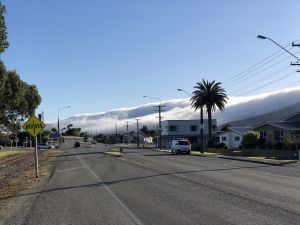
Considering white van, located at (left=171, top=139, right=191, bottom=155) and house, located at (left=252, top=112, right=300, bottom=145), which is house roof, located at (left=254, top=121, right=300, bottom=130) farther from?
white van, located at (left=171, top=139, right=191, bottom=155)

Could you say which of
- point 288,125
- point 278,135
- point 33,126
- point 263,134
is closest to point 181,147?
point 278,135

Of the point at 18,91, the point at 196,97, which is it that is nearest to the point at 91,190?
the point at 18,91

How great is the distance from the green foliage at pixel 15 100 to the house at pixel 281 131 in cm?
3173

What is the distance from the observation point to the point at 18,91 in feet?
197

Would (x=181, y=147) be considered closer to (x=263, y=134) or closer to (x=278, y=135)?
(x=278, y=135)

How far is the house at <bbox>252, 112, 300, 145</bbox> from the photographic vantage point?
2381 inches

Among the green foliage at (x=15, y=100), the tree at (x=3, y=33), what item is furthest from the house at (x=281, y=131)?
the tree at (x=3, y=33)

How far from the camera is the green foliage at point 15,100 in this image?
57.4 metres

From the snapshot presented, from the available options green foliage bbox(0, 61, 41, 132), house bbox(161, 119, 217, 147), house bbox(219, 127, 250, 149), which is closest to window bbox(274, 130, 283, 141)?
house bbox(219, 127, 250, 149)

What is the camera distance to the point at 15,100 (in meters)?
59.5

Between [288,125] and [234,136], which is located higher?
[288,125]

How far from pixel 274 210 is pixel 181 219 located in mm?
2585

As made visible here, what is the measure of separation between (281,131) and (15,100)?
33.4 meters

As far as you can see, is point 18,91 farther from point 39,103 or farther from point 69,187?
point 69,187
